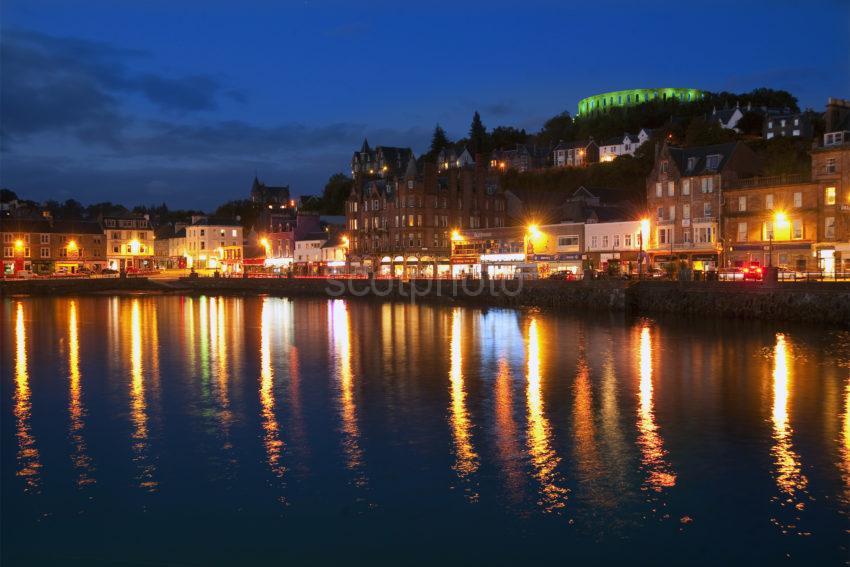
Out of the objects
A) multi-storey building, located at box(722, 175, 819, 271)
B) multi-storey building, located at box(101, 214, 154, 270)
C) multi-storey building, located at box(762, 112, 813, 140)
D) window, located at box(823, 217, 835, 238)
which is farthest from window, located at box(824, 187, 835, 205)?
multi-storey building, located at box(101, 214, 154, 270)

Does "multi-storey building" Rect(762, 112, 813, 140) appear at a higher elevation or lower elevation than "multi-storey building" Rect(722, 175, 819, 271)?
higher

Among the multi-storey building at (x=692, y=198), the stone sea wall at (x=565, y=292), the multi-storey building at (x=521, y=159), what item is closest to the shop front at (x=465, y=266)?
the stone sea wall at (x=565, y=292)

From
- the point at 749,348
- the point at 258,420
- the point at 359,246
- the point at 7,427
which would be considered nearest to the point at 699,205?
the point at 749,348

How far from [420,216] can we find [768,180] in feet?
147

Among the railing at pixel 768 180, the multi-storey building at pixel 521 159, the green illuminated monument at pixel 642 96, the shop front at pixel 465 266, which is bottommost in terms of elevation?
the shop front at pixel 465 266

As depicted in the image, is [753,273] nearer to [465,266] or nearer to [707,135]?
[465,266]

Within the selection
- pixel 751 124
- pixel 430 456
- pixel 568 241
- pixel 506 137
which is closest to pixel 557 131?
pixel 506 137

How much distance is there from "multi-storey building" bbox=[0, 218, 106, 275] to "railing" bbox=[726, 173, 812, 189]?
101 meters

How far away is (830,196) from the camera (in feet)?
197

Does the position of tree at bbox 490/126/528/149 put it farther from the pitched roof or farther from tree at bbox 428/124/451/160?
the pitched roof

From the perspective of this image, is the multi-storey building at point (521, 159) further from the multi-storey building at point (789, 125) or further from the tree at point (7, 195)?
the tree at point (7, 195)

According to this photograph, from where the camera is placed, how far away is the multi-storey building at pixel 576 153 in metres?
134

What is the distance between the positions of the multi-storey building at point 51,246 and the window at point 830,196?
10878cm

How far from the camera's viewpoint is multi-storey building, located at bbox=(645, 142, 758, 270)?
68875 millimetres
